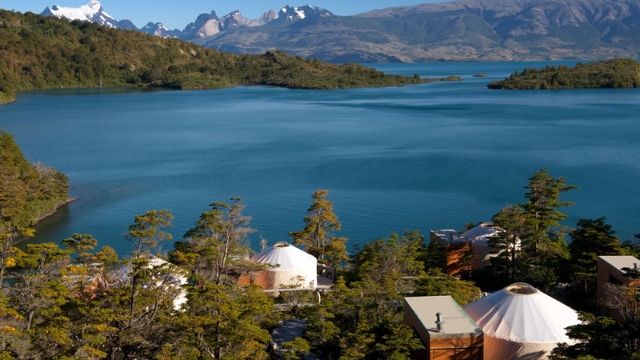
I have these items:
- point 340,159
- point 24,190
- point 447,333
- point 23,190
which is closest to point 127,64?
point 340,159

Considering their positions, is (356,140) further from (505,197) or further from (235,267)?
(235,267)

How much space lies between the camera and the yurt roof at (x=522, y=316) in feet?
28.1

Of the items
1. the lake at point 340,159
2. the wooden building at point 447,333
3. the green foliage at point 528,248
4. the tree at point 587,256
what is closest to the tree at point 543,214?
the green foliage at point 528,248

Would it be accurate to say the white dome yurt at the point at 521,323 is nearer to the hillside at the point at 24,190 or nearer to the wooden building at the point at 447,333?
the wooden building at the point at 447,333

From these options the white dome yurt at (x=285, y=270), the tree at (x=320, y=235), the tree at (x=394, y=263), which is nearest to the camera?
the tree at (x=394, y=263)

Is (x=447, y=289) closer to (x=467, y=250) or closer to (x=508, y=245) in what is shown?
(x=508, y=245)

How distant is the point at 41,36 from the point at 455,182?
77.0m

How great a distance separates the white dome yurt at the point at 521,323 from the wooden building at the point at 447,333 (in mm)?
411

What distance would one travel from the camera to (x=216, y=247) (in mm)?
10617

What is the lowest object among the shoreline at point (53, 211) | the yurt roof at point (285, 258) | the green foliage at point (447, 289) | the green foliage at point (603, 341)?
the shoreline at point (53, 211)

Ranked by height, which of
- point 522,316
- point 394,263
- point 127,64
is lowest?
point 394,263

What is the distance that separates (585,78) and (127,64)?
188 feet

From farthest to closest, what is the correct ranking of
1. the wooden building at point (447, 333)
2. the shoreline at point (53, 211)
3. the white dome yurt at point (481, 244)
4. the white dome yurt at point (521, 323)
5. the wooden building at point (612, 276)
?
1. the shoreline at point (53, 211)
2. the white dome yurt at point (481, 244)
3. the wooden building at point (612, 276)
4. the white dome yurt at point (521, 323)
5. the wooden building at point (447, 333)

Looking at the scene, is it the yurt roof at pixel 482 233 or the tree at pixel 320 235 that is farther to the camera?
the tree at pixel 320 235
